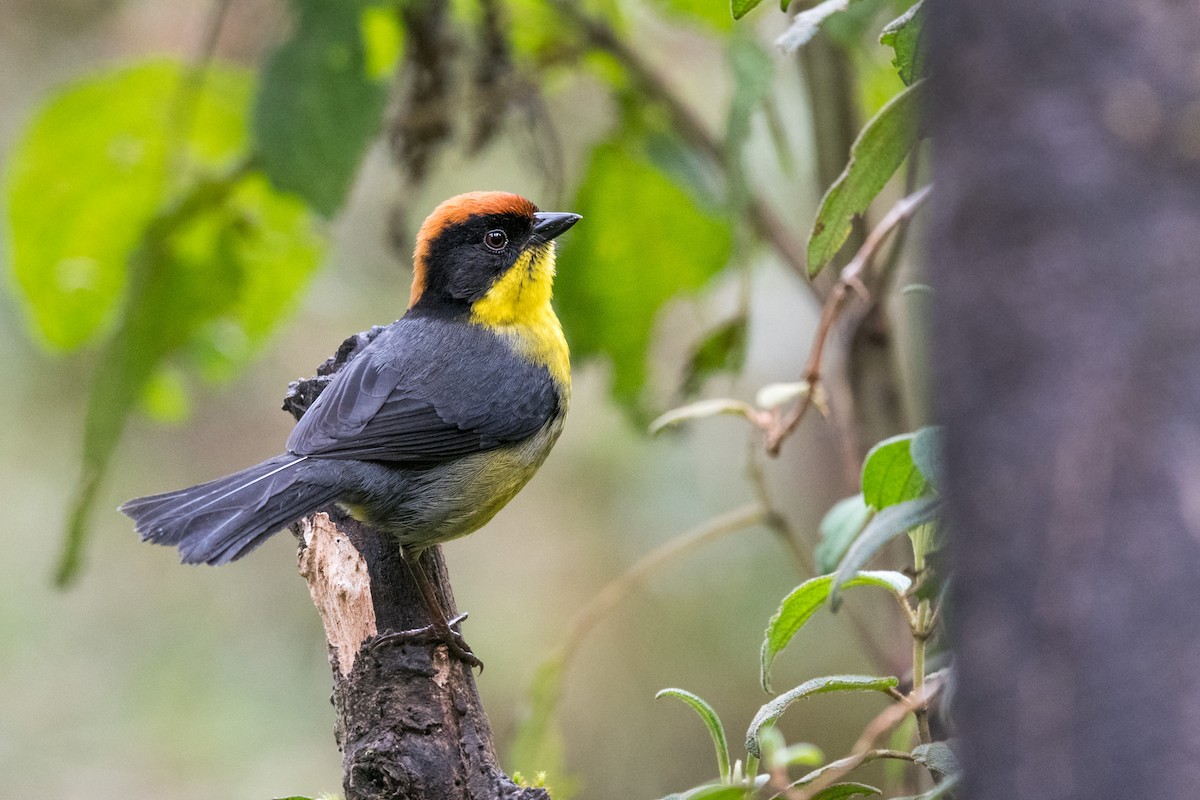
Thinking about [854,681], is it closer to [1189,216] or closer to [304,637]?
[1189,216]

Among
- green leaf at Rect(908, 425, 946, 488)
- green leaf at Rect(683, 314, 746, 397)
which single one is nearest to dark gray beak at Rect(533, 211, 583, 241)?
green leaf at Rect(683, 314, 746, 397)

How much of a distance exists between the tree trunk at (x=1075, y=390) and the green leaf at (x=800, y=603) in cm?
98

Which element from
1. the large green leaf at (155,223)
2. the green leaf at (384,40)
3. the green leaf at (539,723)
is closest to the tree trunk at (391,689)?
the green leaf at (539,723)

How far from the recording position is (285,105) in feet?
12.5

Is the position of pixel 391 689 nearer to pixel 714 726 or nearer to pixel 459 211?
pixel 714 726

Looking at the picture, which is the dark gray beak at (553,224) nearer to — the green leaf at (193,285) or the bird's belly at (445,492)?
the bird's belly at (445,492)

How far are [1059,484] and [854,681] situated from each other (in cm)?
108

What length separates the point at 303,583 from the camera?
8.09 m

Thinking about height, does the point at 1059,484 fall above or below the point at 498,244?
below

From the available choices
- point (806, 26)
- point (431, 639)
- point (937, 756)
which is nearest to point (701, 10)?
point (806, 26)

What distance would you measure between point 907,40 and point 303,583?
6.78 metres

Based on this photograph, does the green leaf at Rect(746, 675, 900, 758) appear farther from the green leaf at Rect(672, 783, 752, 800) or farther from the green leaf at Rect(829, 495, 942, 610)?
the green leaf at Rect(829, 495, 942, 610)

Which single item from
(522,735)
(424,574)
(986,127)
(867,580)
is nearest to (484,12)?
(424,574)

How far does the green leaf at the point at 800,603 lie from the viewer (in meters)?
2.02
